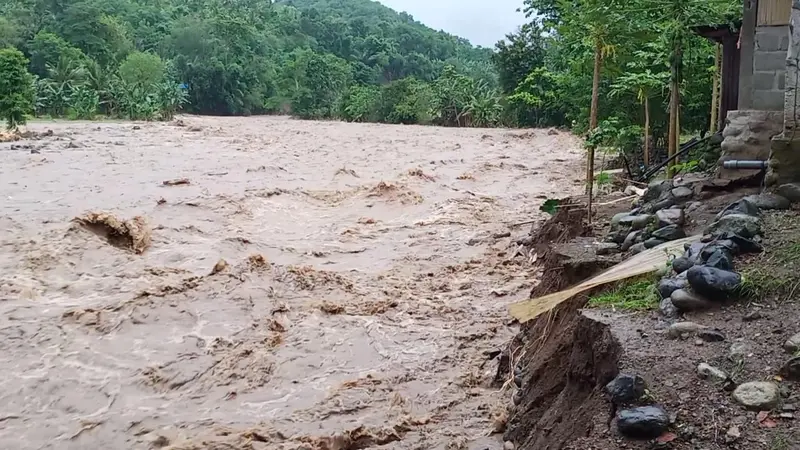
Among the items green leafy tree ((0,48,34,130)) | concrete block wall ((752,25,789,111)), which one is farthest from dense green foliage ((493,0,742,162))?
green leafy tree ((0,48,34,130))

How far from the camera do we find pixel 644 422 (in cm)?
269

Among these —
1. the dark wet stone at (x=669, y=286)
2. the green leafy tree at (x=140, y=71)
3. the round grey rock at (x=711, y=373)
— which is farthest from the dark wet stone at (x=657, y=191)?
the green leafy tree at (x=140, y=71)

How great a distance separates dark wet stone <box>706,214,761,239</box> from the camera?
4.09 m

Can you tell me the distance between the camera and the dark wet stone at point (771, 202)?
179 inches

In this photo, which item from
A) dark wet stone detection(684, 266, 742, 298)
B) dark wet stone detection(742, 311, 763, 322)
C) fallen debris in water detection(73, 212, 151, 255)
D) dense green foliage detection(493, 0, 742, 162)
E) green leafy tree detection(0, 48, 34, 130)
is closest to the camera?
dark wet stone detection(742, 311, 763, 322)

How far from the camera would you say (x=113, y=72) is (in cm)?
4294

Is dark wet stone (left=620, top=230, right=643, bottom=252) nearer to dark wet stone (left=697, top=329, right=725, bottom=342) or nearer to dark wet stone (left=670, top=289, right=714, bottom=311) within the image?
dark wet stone (left=670, top=289, right=714, bottom=311)

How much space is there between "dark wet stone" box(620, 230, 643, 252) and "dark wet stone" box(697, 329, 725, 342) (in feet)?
7.26

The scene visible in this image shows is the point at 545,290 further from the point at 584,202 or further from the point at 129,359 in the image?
the point at 129,359

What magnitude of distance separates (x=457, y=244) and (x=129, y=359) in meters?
5.27

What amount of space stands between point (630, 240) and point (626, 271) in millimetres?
1176

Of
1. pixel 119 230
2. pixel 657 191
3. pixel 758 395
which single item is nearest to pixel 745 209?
pixel 758 395

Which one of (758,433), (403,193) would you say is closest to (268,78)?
(403,193)

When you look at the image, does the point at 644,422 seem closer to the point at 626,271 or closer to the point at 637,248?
the point at 626,271
